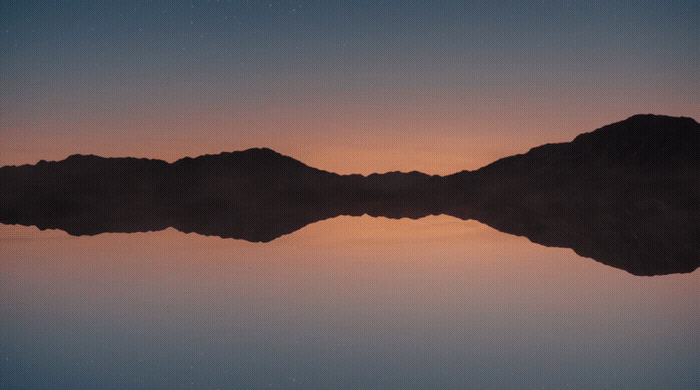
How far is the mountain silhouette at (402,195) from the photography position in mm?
6590

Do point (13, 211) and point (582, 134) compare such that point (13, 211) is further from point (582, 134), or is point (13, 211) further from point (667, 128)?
point (667, 128)

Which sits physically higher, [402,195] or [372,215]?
[402,195]

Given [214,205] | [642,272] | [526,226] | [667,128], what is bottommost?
[642,272]

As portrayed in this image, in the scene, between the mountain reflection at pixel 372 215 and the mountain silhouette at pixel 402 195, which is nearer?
the mountain silhouette at pixel 402 195

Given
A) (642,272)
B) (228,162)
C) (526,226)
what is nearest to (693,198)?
(642,272)

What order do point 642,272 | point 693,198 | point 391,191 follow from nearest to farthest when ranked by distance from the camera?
point 693,198
point 642,272
point 391,191

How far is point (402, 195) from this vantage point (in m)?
7.19

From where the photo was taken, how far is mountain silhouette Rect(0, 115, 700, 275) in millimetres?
6590

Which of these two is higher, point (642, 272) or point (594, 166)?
point (594, 166)

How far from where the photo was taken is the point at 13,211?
7.45 metres

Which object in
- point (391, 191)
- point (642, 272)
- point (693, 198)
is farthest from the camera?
point (391, 191)

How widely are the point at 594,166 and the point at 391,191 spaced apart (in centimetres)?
239

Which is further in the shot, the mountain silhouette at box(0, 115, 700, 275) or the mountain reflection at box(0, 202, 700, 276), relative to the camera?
the mountain reflection at box(0, 202, 700, 276)

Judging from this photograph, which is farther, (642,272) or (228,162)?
(228,162)
